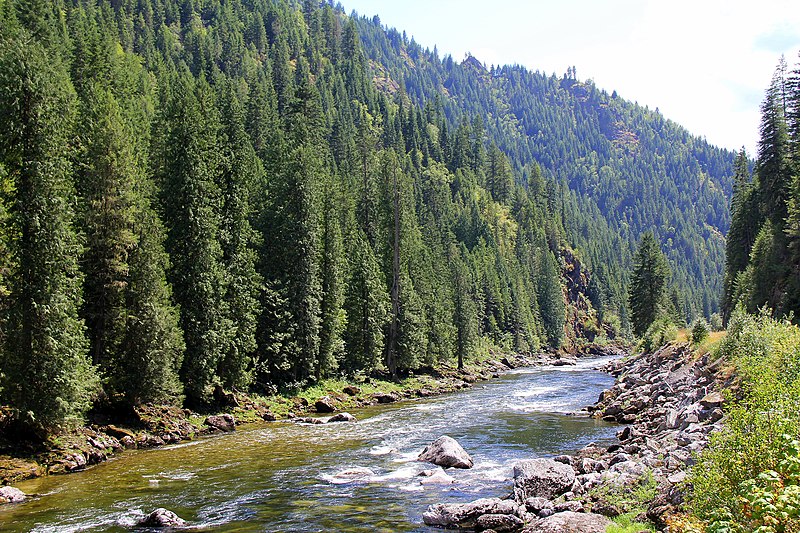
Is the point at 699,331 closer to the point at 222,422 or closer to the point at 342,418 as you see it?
the point at 342,418

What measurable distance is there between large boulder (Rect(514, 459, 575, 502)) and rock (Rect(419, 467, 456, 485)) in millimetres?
3024

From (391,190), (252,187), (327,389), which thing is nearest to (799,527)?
(327,389)

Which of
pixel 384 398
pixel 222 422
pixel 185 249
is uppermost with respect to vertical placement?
pixel 185 249

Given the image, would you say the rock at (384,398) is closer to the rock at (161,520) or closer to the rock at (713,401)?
the rock at (713,401)

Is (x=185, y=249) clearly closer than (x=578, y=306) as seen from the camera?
Yes

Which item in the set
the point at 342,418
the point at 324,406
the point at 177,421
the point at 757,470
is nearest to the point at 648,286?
the point at 324,406

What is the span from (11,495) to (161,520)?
21.6 feet

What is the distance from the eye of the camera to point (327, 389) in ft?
155

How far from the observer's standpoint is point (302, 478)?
22.3 metres

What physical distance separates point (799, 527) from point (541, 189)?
173906mm

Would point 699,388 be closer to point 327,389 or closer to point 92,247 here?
point 327,389

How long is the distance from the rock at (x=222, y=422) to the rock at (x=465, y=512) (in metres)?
20.9

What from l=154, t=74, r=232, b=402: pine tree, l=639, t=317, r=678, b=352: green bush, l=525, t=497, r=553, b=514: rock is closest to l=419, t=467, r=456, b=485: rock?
l=525, t=497, r=553, b=514: rock

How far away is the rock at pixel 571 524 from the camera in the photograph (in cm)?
1323
